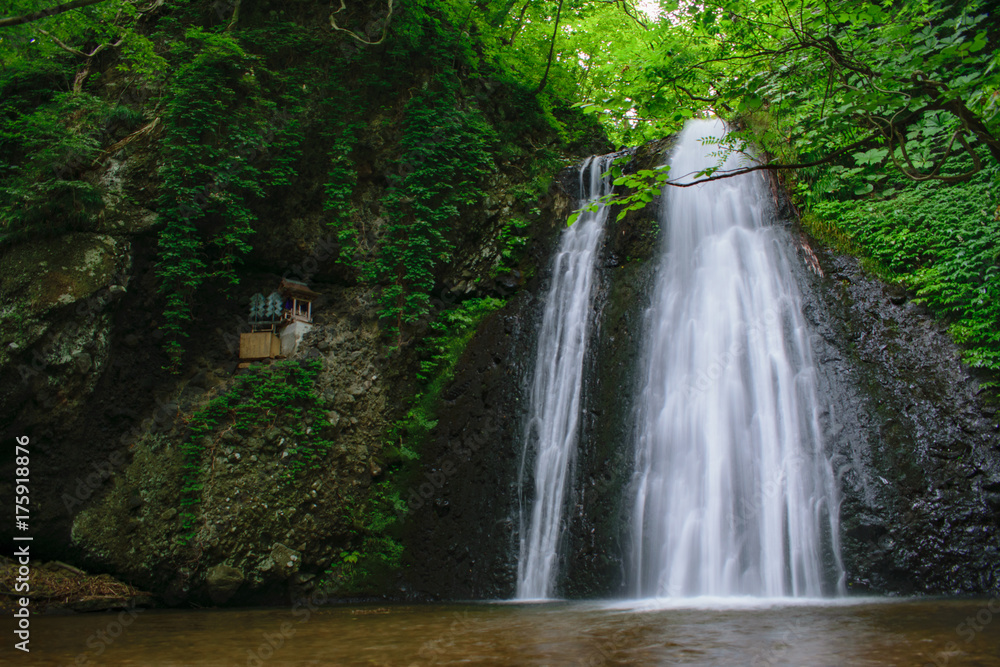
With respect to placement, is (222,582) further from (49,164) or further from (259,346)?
(49,164)

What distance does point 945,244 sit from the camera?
700 centimetres

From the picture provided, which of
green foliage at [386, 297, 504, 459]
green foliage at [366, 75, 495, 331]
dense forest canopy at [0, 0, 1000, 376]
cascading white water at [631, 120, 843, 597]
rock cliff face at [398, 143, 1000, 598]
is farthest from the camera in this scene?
green foliage at [366, 75, 495, 331]

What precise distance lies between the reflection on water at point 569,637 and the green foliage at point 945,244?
300 cm

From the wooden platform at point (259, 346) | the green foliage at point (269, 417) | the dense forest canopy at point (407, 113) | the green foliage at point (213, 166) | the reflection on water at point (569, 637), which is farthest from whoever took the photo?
the wooden platform at point (259, 346)

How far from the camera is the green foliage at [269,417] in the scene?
793cm

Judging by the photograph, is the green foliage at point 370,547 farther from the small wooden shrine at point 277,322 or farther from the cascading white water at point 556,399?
the small wooden shrine at point 277,322

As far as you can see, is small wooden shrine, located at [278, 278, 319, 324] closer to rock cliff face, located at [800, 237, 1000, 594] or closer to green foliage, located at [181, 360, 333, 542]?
green foliage, located at [181, 360, 333, 542]

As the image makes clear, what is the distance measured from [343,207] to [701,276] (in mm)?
5724

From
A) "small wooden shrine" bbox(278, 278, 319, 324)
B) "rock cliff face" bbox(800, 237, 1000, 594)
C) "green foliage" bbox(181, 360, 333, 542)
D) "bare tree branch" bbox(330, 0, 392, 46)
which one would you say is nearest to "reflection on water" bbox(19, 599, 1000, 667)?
"rock cliff face" bbox(800, 237, 1000, 594)

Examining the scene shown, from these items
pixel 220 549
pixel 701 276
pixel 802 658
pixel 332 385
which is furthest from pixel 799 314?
pixel 220 549

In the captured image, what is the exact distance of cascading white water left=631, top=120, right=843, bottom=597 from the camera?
6.04 m

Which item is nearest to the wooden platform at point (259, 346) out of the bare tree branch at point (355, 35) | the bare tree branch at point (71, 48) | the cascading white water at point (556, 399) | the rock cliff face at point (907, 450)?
the cascading white water at point (556, 399)

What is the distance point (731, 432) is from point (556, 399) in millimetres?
2370

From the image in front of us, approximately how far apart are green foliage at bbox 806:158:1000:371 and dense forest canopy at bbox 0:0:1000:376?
21 millimetres
